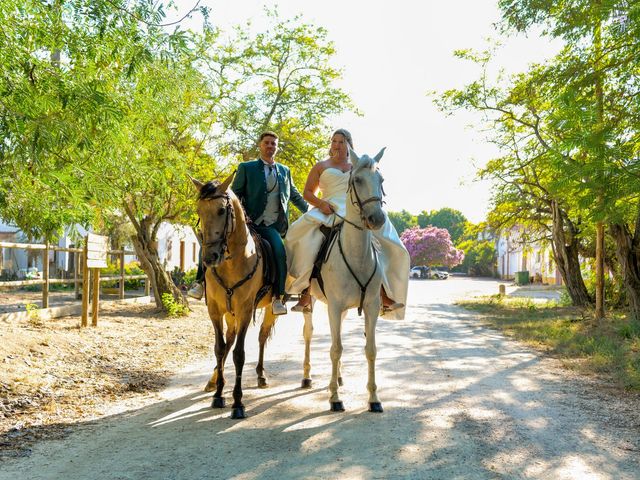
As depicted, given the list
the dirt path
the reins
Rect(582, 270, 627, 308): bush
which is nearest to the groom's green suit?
the reins

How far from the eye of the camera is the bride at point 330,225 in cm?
702

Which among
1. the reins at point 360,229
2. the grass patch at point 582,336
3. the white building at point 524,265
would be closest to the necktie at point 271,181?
the reins at point 360,229

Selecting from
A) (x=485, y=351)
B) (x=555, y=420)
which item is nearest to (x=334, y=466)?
(x=555, y=420)

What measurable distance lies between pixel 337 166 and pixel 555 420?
11.6ft

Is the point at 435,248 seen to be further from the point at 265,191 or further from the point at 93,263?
the point at 265,191

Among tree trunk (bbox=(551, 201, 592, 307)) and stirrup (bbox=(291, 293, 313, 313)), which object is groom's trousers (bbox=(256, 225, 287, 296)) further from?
tree trunk (bbox=(551, 201, 592, 307))

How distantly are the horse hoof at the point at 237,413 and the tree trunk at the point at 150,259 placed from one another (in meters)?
11.6

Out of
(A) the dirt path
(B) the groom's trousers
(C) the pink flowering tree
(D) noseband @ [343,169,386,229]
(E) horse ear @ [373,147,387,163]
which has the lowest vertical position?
(A) the dirt path

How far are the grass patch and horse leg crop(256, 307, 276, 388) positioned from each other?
4390 mm

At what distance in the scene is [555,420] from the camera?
5742 millimetres

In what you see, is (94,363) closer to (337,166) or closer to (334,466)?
(337,166)

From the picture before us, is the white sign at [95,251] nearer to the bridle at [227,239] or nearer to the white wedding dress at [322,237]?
the white wedding dress at [322,237]

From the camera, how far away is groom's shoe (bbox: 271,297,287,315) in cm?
693

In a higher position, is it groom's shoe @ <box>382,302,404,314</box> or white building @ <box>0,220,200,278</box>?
white building @ <box>0,220,200,278</box>
